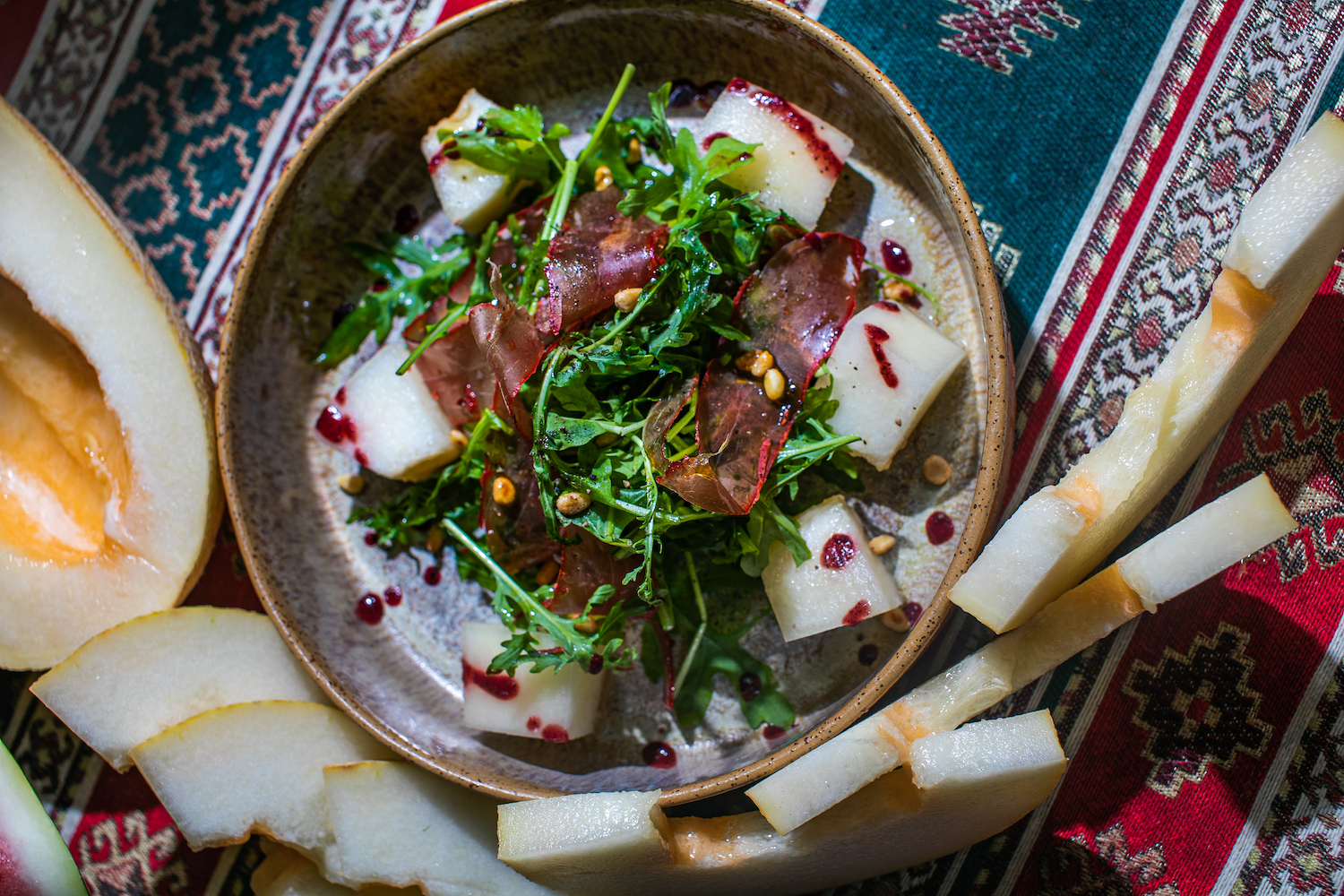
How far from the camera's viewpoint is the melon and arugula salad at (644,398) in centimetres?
143

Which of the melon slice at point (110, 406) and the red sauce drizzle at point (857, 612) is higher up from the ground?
the red sauce drizzle at point (857, 612)

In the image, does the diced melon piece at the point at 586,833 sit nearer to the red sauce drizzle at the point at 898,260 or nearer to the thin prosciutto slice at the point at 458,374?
the thin prosciutto slice at the point at 458,374

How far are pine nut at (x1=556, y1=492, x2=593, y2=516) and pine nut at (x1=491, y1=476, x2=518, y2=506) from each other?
0.11m

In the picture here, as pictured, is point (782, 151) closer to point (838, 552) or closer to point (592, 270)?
point (592, 270)

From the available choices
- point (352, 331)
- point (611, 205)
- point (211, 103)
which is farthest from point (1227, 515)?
point (211, 103)

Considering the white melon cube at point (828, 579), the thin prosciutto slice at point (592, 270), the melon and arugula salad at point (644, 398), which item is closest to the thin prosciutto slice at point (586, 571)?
the melon and arugula salad at point (644, 398)

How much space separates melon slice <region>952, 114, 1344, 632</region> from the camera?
3.75ft

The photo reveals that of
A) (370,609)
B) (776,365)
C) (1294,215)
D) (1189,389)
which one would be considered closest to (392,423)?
(370,609)

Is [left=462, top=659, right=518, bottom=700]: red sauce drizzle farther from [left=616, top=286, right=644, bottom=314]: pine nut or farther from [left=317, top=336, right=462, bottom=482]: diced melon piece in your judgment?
[left=616, top=286, right=644, bottom=314]: pine nut

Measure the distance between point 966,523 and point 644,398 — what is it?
0.57m

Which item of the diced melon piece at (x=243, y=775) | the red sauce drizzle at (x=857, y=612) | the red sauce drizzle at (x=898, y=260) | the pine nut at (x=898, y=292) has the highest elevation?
the red sauce drizzle at (x=898, y=260)

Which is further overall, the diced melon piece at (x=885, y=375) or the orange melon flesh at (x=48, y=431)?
the orange melon flesh at (x=48, y=431)

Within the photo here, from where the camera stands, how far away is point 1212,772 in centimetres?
153

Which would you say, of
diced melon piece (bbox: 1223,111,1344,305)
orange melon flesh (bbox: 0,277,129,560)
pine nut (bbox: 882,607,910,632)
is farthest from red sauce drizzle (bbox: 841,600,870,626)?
orange melon flesh (bbox: 0,277,129,560)
